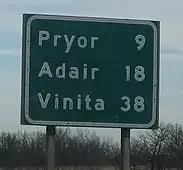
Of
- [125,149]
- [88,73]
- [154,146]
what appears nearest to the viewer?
[88,73]

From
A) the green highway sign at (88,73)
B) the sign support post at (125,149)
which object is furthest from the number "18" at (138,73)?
the sign support post at (125,149)

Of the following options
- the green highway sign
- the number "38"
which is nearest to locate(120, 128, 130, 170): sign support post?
the green highway sign

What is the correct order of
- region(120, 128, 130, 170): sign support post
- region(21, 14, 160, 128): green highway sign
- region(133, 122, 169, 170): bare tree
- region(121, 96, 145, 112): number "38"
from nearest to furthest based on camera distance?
region(21, 14, 160, 128): green highway sign < region(121, 96, 145, 112): number "38" < region(120, 128, 130, 170): sign support post < region(133, 122, 169, 170): bare tree

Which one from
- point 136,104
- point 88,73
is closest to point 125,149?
point 136,104

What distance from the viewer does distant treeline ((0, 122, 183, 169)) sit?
281ft

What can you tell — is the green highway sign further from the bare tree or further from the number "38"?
the bare tree

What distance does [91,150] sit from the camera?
11794cm

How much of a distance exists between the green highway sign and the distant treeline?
5749 centimetres

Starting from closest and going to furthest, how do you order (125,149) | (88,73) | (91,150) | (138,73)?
(88,73), (138,73), (125,149), (91,150)

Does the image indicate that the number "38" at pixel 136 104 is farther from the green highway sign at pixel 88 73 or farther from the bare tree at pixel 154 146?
the bare tree at pixel 154 146

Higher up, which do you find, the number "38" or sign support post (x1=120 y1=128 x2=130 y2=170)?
the number "38"

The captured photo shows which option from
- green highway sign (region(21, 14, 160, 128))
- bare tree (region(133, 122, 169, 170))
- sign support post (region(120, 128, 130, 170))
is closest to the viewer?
green highway sign (region(21, 14, 160, 128))

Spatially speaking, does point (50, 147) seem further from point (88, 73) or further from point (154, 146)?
point (154, 146)

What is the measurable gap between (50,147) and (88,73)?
3.63ft
